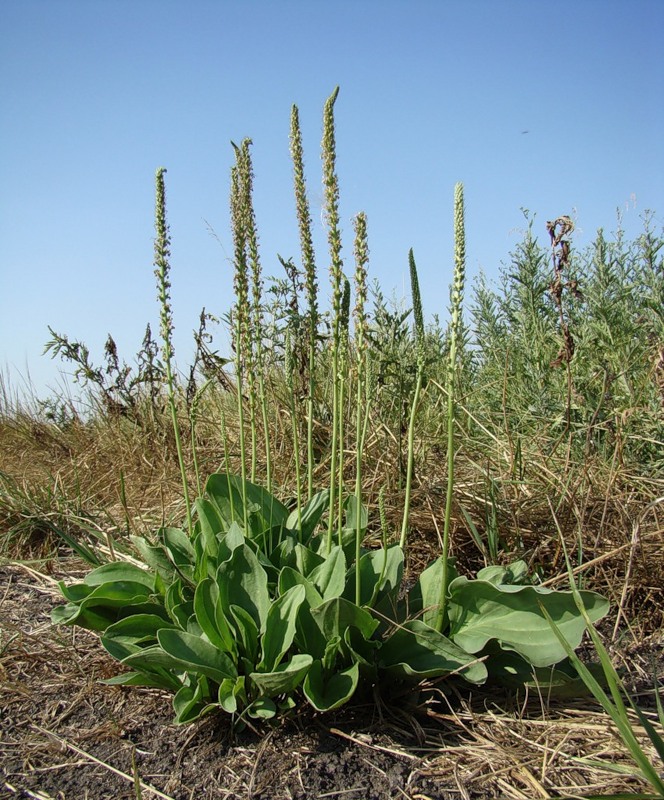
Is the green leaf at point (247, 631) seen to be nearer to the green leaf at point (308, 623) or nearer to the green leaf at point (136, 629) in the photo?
the green leaf at point (308, 623)

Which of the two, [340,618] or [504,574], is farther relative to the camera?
[504,574]

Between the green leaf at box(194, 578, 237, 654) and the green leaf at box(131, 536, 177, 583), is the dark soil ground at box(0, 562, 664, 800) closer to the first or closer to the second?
the green leaf at box(194, 578, 237, 654)

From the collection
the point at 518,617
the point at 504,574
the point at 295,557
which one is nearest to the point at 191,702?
the point at 295,557

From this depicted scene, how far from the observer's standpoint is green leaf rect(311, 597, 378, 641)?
6.78ft

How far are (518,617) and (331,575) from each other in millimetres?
628

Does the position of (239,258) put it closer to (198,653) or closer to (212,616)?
(212,616)

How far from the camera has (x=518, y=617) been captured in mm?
2180

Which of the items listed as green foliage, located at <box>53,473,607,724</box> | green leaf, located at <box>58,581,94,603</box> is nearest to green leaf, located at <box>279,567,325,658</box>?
green foliage, located at <box>53,473,607,724</box>

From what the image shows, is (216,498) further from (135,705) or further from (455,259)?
(455,259)

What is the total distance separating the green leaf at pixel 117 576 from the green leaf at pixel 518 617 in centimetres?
118

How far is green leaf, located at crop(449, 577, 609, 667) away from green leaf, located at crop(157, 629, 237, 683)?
2.49 ft

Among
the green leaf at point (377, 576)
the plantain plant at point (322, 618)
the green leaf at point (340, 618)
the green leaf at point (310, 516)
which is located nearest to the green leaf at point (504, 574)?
the plantain plant at point (322, 618)

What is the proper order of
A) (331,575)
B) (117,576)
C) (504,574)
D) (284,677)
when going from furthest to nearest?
1. (117,576)
2. (504,574)
3. (331,575)
4. (284,677)

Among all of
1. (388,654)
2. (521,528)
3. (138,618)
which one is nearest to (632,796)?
(388,654)
